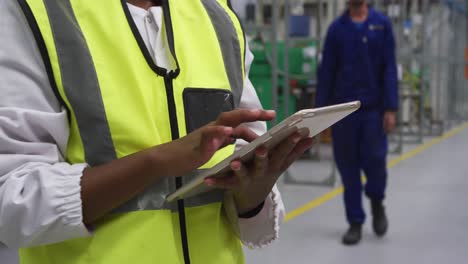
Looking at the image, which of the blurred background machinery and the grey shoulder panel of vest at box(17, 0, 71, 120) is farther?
the blurred background machinery

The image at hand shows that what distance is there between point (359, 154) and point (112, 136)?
A: 341 cm

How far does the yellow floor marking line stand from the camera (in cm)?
505

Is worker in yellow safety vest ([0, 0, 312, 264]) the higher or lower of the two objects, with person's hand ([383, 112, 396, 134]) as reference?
higher

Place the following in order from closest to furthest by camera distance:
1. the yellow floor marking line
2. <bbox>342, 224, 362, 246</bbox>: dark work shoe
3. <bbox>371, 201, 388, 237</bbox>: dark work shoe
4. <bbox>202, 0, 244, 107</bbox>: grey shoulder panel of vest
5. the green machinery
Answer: <bbox>202, 0, 244, 107</bbox>: grey shoulder panel of vest → <bbox>342, 224, 362, 246</bbox>: dark work shoe → <bbox>371, 201, 388, 237</bbox>: dark work shoe → the yellow floor marking line → the green machinery

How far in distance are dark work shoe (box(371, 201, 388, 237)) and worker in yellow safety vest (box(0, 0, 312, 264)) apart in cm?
346

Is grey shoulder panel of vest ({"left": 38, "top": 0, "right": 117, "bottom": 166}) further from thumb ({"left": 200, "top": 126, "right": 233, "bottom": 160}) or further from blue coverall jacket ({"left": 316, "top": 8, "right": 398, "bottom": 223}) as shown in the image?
blue coverall jacket ({"left": 316, "top": 8, "right": 398, "bottom": 223})

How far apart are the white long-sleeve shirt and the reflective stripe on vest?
0.03 metres

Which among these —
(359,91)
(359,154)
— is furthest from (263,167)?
(359,154)

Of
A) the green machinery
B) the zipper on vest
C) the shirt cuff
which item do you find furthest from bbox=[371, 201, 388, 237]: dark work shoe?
the zipper on vest

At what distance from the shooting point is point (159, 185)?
2.98 feet

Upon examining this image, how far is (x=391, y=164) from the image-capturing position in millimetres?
7781

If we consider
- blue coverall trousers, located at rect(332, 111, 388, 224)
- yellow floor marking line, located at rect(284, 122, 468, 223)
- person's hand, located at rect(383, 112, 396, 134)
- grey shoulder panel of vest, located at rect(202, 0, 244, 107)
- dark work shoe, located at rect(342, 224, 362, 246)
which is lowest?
yellow floor marking line, located at rect(284, 122, 468, 223)

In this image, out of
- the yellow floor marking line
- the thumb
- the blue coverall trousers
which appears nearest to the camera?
the thumb

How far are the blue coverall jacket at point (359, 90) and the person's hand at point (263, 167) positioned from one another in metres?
3.06
